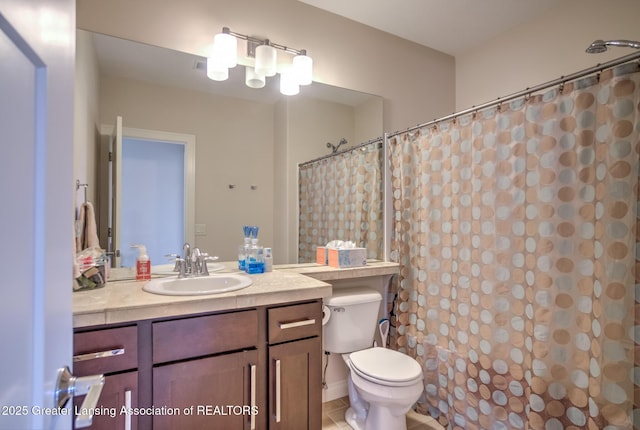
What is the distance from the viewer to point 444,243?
6.17ft

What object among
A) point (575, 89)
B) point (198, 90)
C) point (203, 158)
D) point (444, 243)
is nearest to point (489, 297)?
point (444, 243)

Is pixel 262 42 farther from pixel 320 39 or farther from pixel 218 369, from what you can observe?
pixel 218 369

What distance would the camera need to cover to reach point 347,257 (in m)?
2.04

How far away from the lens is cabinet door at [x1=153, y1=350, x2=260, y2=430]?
45.9 inches

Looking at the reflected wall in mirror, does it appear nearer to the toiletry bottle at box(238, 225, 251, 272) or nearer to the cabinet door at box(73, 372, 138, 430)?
the toiletry bottle at box(238, 225, 251, 272)

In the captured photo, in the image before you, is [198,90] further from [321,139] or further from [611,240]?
[611,240]

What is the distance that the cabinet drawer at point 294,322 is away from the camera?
4.49 feet

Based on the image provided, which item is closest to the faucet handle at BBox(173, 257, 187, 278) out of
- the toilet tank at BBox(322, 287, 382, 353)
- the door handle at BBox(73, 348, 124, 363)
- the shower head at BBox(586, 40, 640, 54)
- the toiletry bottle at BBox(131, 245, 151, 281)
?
the toiletry bottle at BBox(131, 245, 151, 281)

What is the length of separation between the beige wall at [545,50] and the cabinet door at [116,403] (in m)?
2.85

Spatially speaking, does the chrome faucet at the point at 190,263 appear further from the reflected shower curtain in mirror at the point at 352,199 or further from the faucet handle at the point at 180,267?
the reflected shower curtain in mirror at the point at 352,199

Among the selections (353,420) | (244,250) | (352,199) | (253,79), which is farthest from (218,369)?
(253,79)

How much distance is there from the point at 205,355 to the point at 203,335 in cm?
8

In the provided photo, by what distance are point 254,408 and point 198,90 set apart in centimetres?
164

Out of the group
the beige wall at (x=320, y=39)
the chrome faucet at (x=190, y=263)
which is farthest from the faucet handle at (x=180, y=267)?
the beige wall at (x=320, y=39)
